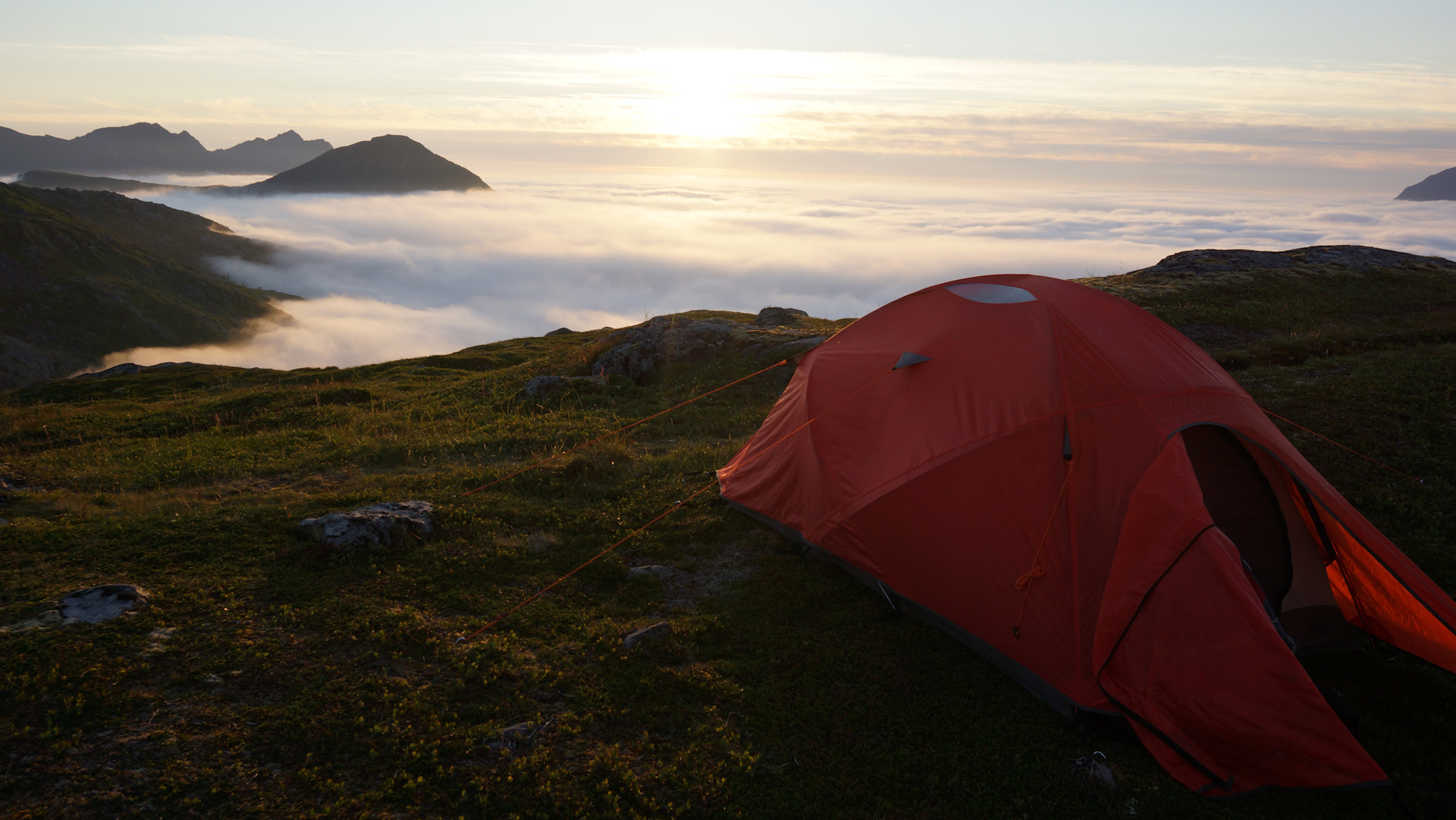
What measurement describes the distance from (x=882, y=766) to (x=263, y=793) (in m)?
4.99

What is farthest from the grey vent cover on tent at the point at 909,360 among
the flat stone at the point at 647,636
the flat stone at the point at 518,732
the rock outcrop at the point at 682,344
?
the rock outcrop at the point at 682,344

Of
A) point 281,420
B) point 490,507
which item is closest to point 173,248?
point 281,420

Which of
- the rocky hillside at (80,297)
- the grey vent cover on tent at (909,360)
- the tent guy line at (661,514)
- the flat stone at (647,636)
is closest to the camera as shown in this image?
the flat stone at (647,636)

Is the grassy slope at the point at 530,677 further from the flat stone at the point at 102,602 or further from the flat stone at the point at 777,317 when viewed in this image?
the flat stone at the point at 777,317

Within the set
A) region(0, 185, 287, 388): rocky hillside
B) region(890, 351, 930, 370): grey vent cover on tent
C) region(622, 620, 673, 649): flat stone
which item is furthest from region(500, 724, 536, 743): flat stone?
region(0, 185, 287, 388): rocky hillside

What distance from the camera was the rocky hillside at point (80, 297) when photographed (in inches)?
4050

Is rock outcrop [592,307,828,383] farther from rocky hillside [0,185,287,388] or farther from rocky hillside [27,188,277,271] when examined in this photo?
rocky hillside [27,188,277,271]

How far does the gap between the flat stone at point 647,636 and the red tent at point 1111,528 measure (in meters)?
2.62

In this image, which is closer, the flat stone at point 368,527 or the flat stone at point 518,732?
the flat stone at point 518,732

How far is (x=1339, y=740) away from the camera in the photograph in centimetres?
569

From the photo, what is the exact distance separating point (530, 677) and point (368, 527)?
3.74 meters

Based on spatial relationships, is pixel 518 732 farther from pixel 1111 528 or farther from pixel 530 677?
pixel 1111 528

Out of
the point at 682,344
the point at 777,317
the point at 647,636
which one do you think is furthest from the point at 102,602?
the point at 777,317

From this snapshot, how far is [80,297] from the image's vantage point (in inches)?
4471
